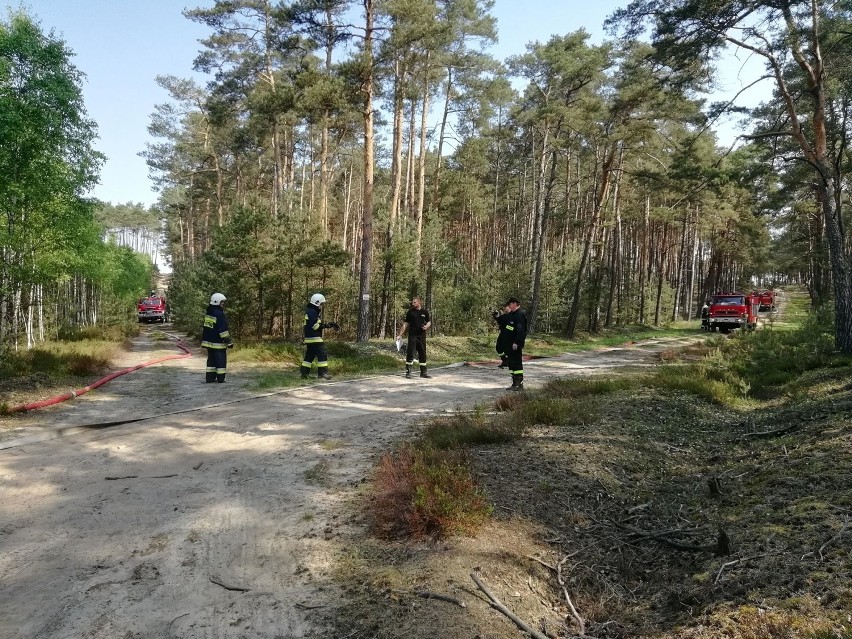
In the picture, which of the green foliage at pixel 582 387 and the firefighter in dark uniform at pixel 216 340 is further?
the firefighter in dark uniform at pixel 216 340

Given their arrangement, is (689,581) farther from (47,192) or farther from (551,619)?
(47,192)

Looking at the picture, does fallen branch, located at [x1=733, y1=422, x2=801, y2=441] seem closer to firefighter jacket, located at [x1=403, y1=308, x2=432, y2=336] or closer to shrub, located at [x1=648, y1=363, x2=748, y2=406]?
shrub, located at [x1=648, y1=363, x2=748, y2=406]

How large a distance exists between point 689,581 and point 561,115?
2318 cm

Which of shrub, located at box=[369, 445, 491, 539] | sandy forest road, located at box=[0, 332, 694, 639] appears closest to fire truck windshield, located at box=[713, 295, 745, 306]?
sandy forest road, located at box=[0, 332, 694, 639]

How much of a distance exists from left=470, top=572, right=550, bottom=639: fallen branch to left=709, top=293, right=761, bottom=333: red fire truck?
32.6 metres

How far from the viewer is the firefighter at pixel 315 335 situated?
489 inches

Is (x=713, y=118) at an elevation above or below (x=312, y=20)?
below

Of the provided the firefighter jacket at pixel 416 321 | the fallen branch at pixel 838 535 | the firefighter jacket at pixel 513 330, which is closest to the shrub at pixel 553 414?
the firefighter jacket at pixel 513 330

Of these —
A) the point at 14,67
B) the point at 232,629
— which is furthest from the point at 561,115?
the point at 232,629

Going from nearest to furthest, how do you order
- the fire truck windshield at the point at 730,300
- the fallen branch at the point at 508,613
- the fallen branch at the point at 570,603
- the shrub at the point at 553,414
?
the fallen branch at the point at 508,613 < the fallen branch at the point at 570,603 < the shrub at the point at 553,414 < the fire truck windshield at the point at 730,300

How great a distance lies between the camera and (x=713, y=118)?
1432 cm

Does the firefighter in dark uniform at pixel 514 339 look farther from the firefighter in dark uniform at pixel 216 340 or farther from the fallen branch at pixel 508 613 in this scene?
the fallen branch at pixel 508 613

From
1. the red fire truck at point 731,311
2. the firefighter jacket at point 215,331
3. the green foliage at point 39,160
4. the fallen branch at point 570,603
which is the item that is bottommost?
the fallen branch at point 570,603

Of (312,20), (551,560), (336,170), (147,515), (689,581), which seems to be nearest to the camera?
(689,581)
